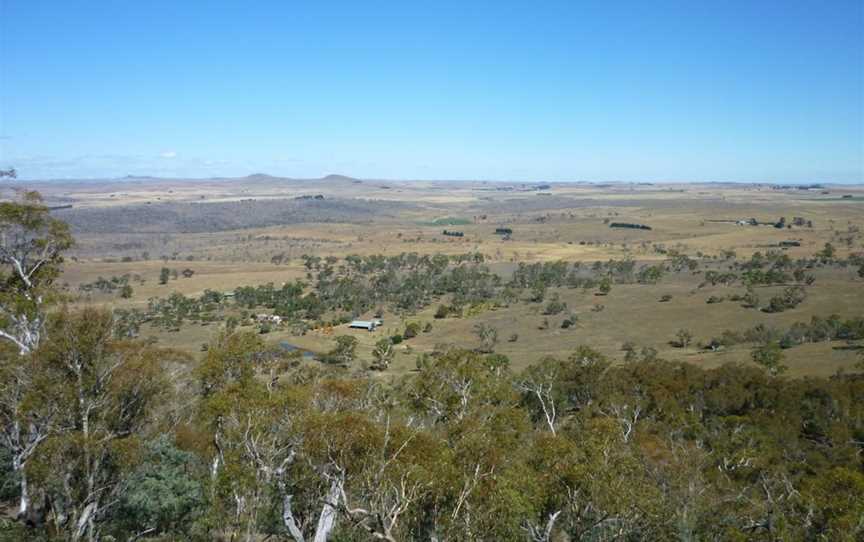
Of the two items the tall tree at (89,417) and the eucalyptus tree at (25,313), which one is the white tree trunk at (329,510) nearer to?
the tall tree at (89,417)

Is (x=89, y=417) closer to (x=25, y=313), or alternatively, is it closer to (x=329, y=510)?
(x=25, y=313)

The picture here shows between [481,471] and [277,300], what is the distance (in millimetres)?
88172

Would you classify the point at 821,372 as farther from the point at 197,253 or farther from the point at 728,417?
the point at 197,253

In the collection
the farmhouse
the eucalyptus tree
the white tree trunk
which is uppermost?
the eucalyptus tree

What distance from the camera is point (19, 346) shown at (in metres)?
21.4

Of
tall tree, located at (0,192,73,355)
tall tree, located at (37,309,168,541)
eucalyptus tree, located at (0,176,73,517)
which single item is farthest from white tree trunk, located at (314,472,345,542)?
tall tree, located at (0,192,73,355)

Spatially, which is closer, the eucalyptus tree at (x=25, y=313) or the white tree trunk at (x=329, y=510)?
→ the white tree trunk at (x=329, y=510)

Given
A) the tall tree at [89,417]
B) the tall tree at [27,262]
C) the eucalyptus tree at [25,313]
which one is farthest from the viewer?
the tall tree at [27,262]

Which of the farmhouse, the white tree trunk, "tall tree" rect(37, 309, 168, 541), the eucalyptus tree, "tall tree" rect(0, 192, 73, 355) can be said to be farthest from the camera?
the farmhouse

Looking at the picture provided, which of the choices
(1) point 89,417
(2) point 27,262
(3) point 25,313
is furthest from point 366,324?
(1) point 89,417

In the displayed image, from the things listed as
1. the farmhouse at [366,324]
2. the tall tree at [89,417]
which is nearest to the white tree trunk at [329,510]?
the tall tree at [89,417]

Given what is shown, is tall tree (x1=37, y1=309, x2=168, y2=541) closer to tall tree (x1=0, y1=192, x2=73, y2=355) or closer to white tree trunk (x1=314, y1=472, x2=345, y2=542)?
tall tree (x1=0, y1=192, x2=73, y2=355)

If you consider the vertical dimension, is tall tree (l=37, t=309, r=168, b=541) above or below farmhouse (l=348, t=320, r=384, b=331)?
above

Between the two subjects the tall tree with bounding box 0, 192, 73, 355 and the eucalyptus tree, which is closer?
the eucalyptus tree
